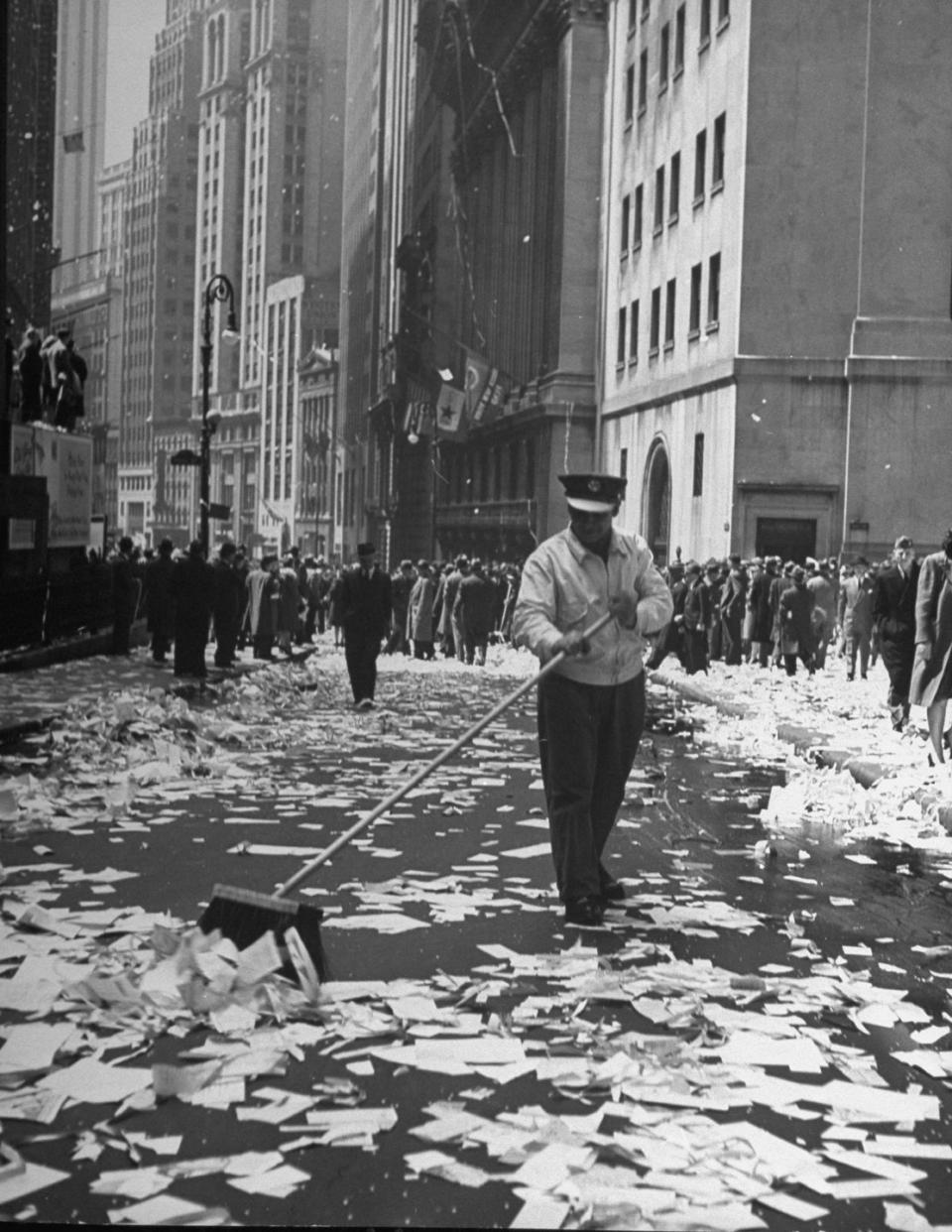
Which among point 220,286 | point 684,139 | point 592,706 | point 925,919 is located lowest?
point 925,919

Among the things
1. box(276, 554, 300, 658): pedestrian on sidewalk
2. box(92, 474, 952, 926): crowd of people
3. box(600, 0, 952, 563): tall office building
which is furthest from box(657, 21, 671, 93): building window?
box(276, 554, 300, 658): pedestrian on sidewalk

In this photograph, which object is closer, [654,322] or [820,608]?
[820,608]

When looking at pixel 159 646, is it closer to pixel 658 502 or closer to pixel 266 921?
pixel 658 502

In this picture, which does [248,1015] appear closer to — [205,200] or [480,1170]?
[480,1170]

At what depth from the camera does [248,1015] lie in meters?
5.53

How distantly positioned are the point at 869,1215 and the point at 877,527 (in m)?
30.5

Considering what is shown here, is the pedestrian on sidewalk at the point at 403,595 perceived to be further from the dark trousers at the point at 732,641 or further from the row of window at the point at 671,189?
the row of window at the point at 671,189

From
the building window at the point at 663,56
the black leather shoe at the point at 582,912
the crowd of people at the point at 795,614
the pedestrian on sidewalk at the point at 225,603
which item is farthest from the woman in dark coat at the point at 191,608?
the building window at the point at 663,56

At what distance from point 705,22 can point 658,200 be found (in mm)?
4740

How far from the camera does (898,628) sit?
1633 centimetres

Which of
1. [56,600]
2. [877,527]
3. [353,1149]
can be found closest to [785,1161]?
[353,1149]

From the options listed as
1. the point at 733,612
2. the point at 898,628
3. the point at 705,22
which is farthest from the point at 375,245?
the point at 705,22

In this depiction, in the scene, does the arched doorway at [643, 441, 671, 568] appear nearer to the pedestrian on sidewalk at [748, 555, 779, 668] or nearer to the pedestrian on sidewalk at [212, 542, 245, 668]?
the pedestrian on sidewalk at [748, 555, 779, 668]

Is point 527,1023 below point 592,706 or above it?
below
